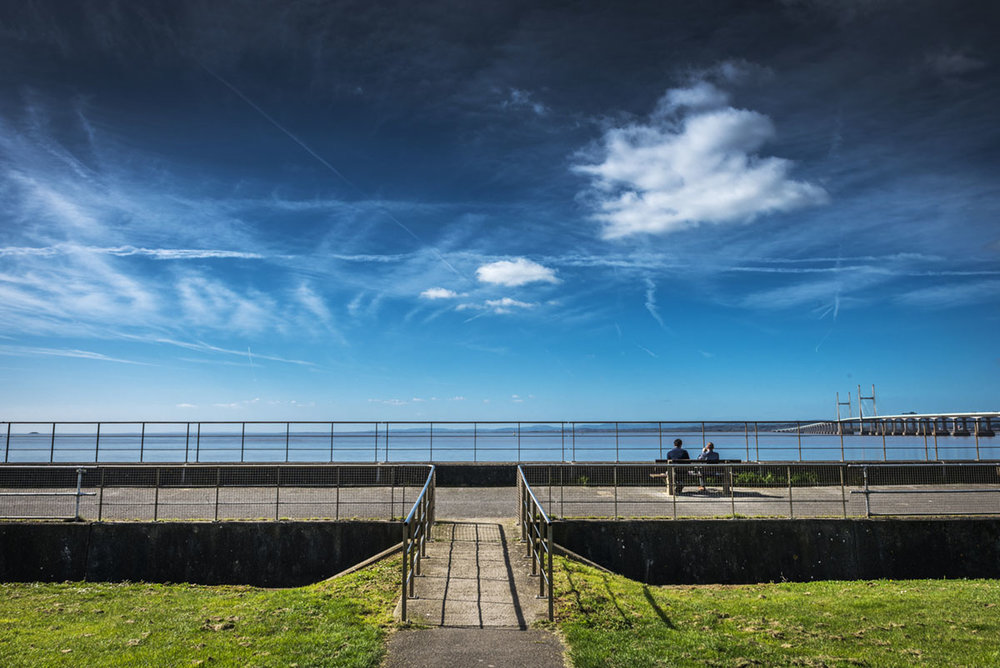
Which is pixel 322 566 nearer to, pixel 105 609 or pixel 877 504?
pixel 105 609

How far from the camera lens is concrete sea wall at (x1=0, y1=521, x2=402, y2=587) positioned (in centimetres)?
1262

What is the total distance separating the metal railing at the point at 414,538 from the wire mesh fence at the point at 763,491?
2201mm

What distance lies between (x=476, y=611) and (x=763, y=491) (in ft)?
37.9

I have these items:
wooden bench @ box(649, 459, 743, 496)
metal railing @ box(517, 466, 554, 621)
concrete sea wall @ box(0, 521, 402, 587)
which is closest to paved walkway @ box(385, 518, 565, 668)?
metal railing @ box(517, 466, 554, 621)

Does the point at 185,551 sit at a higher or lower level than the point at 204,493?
lower

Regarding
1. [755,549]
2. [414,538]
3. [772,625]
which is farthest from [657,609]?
[755,549]

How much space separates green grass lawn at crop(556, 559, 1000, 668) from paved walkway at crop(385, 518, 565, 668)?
0.41 metres

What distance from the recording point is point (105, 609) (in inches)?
384

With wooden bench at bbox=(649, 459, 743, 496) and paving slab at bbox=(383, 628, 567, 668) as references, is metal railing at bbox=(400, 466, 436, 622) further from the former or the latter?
wooden bench at bbox=(649, 459, 743, 496)

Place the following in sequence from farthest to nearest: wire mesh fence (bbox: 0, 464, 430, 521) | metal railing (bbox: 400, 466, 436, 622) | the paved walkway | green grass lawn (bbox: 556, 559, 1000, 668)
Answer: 1. wire mesh fence (bbox: 0, 464, 430, 521)
2. metal railing (bbox: 400, 466, 436, 622)
3. green grass lawn (bbox: 556, 559, 1000, 668)
4. the paved walkway

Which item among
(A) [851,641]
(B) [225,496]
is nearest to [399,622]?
(A) [851,641]

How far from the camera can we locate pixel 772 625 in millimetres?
8883

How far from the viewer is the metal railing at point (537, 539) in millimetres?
8531

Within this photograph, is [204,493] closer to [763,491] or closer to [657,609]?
[657,609]
